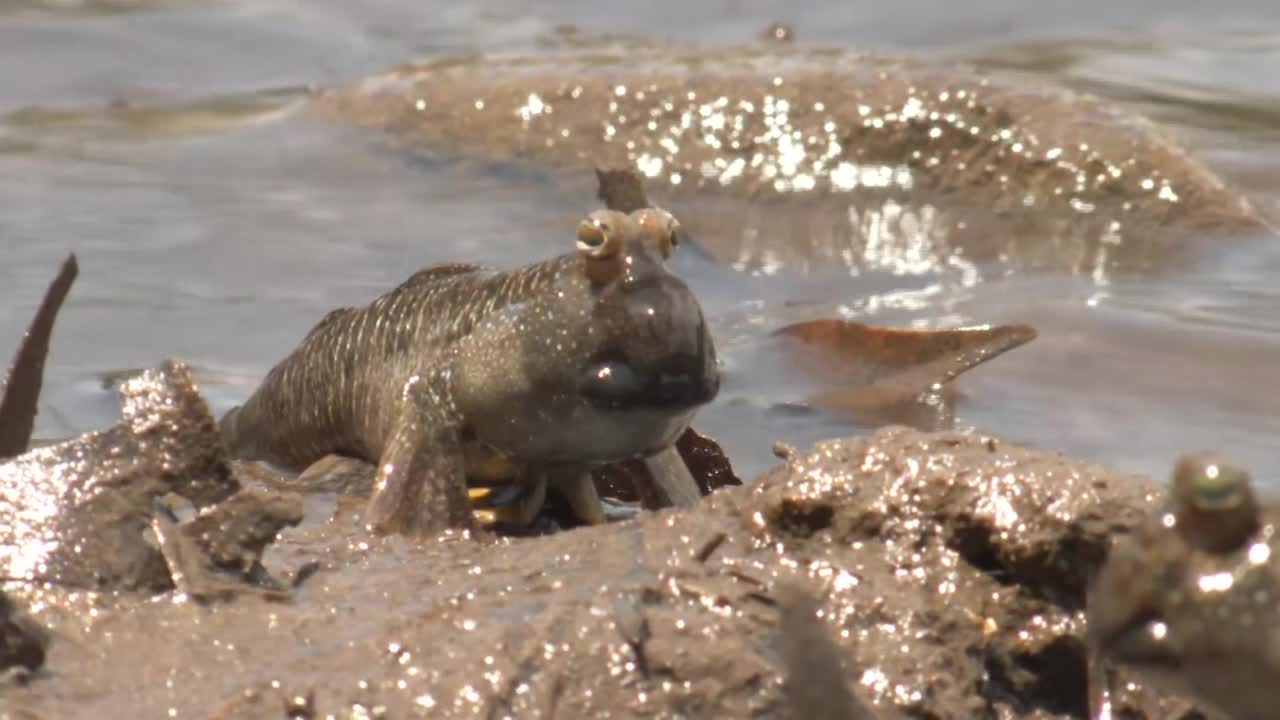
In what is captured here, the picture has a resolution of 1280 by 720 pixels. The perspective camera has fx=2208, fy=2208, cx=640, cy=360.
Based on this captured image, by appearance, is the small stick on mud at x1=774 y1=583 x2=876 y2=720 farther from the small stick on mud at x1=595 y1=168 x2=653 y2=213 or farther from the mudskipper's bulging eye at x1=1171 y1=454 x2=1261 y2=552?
the small stick on mud at x1=595 y1=168 x2=653 y2=213

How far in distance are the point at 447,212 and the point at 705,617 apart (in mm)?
4849

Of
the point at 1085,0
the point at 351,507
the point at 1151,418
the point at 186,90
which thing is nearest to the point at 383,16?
the point at 186,90

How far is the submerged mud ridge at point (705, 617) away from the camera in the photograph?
7.23 feet

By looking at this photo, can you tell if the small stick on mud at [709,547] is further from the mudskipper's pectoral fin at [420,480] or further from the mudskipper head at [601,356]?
the mudskipper's pectoral fin at [420,480]

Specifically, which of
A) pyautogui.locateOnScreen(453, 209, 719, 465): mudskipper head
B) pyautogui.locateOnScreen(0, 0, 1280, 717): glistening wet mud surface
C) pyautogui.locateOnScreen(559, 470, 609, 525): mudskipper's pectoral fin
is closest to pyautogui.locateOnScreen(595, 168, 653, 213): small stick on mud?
pyautogui.locateOnScreen(453, 209, 719, 465): mudskipper head

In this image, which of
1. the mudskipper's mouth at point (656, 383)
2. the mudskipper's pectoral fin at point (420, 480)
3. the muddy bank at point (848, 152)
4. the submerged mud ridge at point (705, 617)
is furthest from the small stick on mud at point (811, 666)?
the muddy bank at point (848, 152)

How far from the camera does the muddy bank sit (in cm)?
673

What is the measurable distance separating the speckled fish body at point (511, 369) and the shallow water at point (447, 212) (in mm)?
897

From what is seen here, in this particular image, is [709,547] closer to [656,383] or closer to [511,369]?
[656,383]

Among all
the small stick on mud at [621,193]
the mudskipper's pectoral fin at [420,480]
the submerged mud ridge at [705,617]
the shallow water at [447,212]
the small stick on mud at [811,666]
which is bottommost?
the shallow water at [447,212]

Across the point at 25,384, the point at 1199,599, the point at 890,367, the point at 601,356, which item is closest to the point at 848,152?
the point at 890,367

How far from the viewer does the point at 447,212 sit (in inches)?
277

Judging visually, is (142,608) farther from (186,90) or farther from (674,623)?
(186,90)

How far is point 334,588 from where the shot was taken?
2553mm
